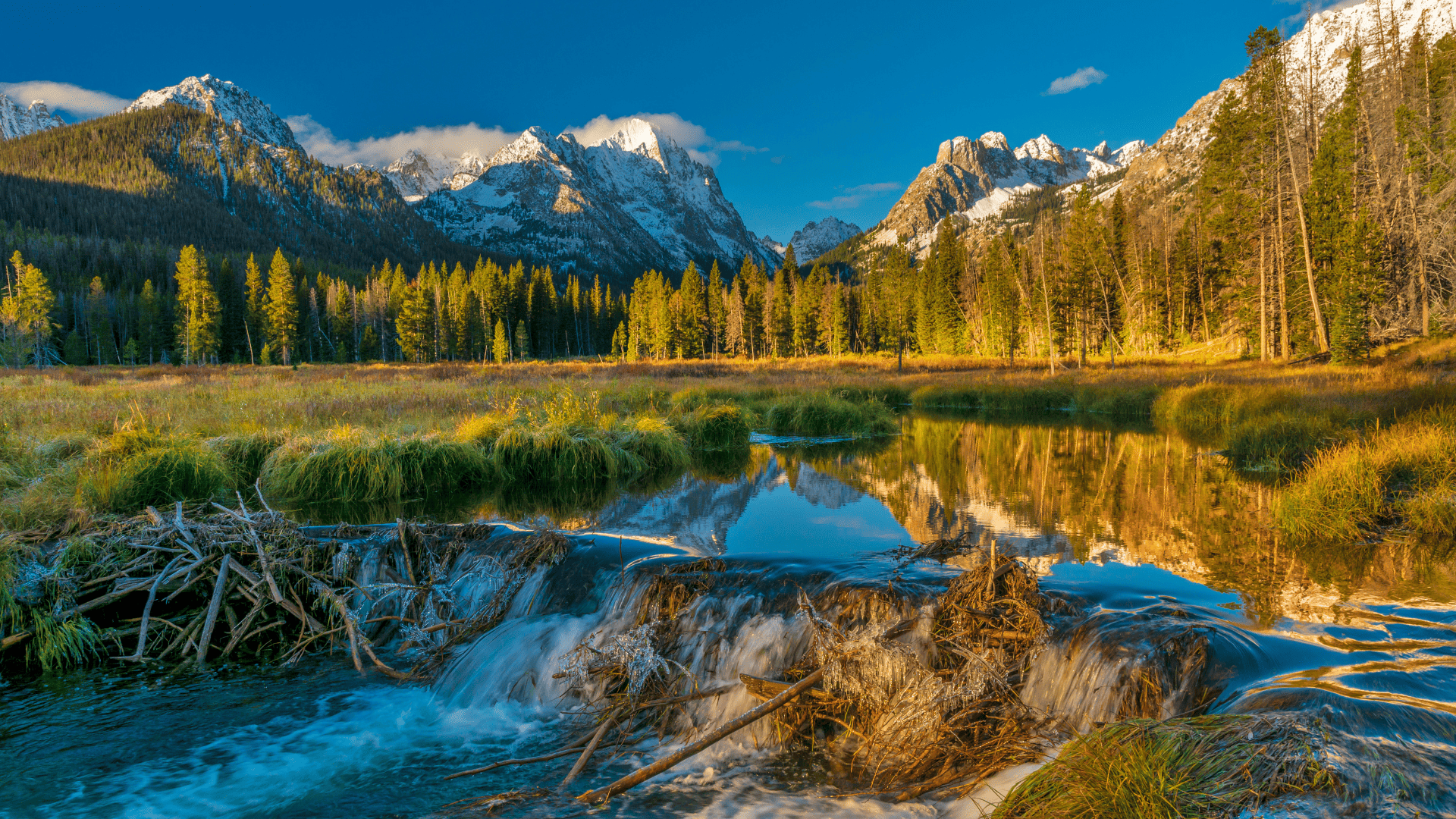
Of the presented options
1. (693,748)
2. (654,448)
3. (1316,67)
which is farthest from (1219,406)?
(1316,67)

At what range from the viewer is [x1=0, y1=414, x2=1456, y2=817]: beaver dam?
3.36 m

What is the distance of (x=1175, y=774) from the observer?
2916 mm

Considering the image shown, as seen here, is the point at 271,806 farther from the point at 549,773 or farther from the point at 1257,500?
the point at 1257,500

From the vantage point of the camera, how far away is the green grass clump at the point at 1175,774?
8.99ft

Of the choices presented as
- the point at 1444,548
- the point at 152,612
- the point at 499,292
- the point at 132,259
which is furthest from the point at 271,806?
the point at 132,259

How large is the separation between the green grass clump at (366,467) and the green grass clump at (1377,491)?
43.8 feet

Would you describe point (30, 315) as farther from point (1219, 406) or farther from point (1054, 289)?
point (1054, 289)

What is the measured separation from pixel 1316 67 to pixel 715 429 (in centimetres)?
4134

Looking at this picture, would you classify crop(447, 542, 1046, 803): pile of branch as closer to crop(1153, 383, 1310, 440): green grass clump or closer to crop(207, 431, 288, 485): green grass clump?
crop(207, 431, 288, 485): green grass clump

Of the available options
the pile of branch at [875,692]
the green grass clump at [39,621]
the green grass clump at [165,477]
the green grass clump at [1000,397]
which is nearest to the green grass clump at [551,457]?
the green grass clump at [165,477]

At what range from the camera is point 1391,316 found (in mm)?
30562

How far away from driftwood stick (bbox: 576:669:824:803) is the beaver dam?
26mm

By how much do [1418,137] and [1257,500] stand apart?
30.2 m

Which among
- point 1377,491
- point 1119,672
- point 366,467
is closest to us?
point 1119,672
